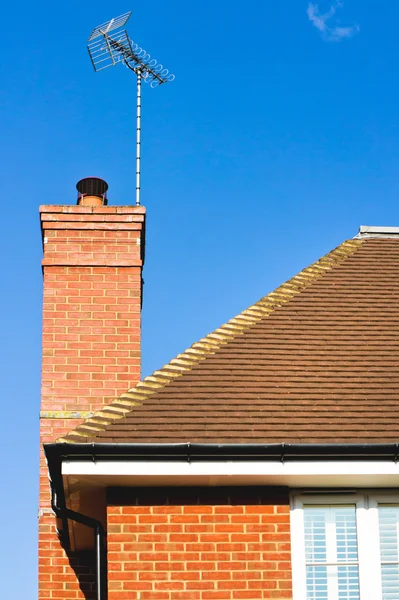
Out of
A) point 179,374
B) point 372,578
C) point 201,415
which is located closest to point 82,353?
point 179,374

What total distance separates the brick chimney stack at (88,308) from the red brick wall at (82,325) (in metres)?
0.01

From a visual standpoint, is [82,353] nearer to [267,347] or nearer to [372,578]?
[267,347]

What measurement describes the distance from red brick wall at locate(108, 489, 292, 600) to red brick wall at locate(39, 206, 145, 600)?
7.70 ft

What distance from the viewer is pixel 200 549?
9867 millimetres

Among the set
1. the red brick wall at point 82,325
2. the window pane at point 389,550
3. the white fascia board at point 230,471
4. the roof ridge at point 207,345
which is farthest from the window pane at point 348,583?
the red brick wall at point 82,325

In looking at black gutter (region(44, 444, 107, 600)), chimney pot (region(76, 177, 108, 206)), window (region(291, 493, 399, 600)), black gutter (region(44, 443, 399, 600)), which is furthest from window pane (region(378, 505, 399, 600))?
chimney pot (region(76, 177, 108, 206))

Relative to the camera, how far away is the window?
9961 mm

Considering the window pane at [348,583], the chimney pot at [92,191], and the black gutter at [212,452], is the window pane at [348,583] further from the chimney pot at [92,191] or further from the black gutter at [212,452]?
the chimney pot at [92,191]

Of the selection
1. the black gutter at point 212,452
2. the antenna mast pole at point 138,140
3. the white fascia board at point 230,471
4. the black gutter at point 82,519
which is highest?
the antenna mast pole at point 138,140

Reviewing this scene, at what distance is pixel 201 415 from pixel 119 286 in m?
3.29

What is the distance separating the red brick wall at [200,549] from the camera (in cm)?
973

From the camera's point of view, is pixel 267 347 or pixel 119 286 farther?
pixel 119 286

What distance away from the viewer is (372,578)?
9.98m

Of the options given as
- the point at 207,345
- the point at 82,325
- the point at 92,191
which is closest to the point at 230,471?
the point at 207,345
